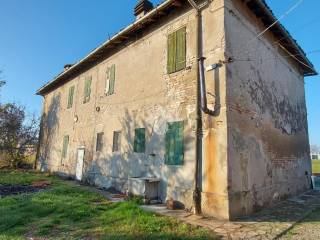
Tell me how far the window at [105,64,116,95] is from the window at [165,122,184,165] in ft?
14.5

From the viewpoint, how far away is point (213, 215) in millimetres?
6535

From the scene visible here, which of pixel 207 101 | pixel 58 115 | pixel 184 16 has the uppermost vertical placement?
pixel 184 16

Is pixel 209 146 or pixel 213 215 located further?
pixel 209 146

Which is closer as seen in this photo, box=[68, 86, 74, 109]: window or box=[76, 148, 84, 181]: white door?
box=[76, 148, 84, 181]: white door

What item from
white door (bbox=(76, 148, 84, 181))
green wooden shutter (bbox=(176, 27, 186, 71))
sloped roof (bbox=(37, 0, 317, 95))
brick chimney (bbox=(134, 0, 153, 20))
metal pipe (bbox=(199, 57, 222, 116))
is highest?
brick chimney (bbox=(134, 0, 153, 20))

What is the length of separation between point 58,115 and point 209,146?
41.7ft

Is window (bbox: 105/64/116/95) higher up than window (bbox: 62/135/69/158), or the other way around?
window (bbox: 105/64/116/95)

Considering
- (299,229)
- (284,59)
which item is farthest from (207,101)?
(284,59)

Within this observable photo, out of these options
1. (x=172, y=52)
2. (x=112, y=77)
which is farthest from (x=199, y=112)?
(x=112, y=77)

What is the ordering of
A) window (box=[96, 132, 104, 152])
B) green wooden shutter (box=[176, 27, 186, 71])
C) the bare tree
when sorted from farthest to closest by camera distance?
1. the bare tree
2. window (box=[96, 132, 104, 152])
3. green wooden shutter (box=[176, 27, 186, 71])

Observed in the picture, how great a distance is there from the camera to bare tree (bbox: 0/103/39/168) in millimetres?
20141

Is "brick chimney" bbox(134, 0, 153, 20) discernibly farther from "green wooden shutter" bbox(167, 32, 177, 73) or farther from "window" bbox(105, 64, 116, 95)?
"green wooden shutter" bbox(167, 32, 177, 73)

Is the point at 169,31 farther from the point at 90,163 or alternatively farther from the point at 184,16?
the point at 90,163

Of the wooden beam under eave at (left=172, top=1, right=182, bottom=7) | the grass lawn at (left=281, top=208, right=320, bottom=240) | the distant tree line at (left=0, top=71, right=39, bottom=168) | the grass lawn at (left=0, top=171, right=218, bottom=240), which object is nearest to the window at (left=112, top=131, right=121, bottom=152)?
the grass lawn at (left=0, top=171, right=218, bottom=240)
